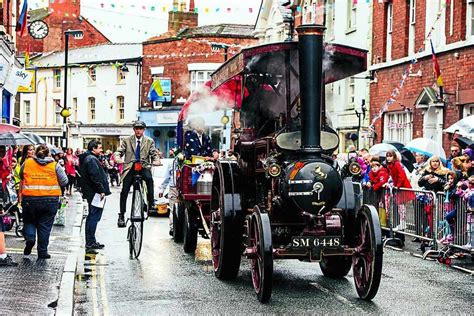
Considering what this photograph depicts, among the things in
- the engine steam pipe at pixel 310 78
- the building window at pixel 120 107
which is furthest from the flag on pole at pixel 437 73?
the building window at pixel 120 107

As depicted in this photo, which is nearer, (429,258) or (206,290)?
(206,290)

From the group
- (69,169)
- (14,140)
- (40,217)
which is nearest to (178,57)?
(69,169)

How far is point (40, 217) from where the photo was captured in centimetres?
1297

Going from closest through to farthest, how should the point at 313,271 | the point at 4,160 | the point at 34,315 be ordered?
the point at 34,315 < the point at 313,271 < the point at 4,160

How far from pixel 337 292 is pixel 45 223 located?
463cm

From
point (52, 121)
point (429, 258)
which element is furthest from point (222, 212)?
point (52, 121)

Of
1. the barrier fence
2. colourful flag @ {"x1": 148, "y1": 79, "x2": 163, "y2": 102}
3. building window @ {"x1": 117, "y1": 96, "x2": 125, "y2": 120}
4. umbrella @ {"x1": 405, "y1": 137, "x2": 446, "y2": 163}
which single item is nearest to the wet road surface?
the barrier fence

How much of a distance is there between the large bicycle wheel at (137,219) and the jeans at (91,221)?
2.13 feet

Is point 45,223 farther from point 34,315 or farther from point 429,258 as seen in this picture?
point 429,258

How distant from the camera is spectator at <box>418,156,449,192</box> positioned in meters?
15.4

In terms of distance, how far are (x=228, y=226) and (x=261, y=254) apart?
1395 millimetres

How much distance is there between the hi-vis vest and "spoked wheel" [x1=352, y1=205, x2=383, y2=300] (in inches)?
189

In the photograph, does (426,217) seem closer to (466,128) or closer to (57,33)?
Answer: (466,128)

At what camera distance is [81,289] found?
1056 centimetres
